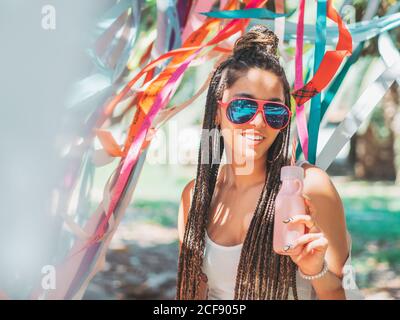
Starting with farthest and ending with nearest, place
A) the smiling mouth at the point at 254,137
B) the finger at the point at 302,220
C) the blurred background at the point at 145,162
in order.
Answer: the blurred background at the point at 145,162, the smiling mouth at the point at 254,137, the finger at the point at 302,220

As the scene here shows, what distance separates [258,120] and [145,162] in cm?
95

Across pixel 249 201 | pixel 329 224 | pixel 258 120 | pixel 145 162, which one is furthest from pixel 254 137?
pixel 145 162

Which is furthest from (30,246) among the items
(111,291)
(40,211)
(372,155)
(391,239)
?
(372,155)

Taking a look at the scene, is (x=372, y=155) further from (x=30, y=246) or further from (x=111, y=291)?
(x=30, y=246)

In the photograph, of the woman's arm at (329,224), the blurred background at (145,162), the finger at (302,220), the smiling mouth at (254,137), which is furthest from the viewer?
the blurred background at (145,162)

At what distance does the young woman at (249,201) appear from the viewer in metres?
1.46

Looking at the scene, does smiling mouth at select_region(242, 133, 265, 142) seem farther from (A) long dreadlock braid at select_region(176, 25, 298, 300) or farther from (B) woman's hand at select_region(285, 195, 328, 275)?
(B) woman's hand at select_region(285, 195, 328, 275)

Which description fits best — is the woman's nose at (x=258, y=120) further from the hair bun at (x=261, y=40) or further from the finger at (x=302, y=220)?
the finger at (x=302, y=220)

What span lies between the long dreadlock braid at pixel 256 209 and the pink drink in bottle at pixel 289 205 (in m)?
0.12

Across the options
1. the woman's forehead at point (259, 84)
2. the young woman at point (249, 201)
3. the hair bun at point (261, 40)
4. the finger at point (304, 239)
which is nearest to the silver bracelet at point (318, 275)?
the young woman at point (249, 201)

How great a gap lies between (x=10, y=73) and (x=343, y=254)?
3.73 ft
